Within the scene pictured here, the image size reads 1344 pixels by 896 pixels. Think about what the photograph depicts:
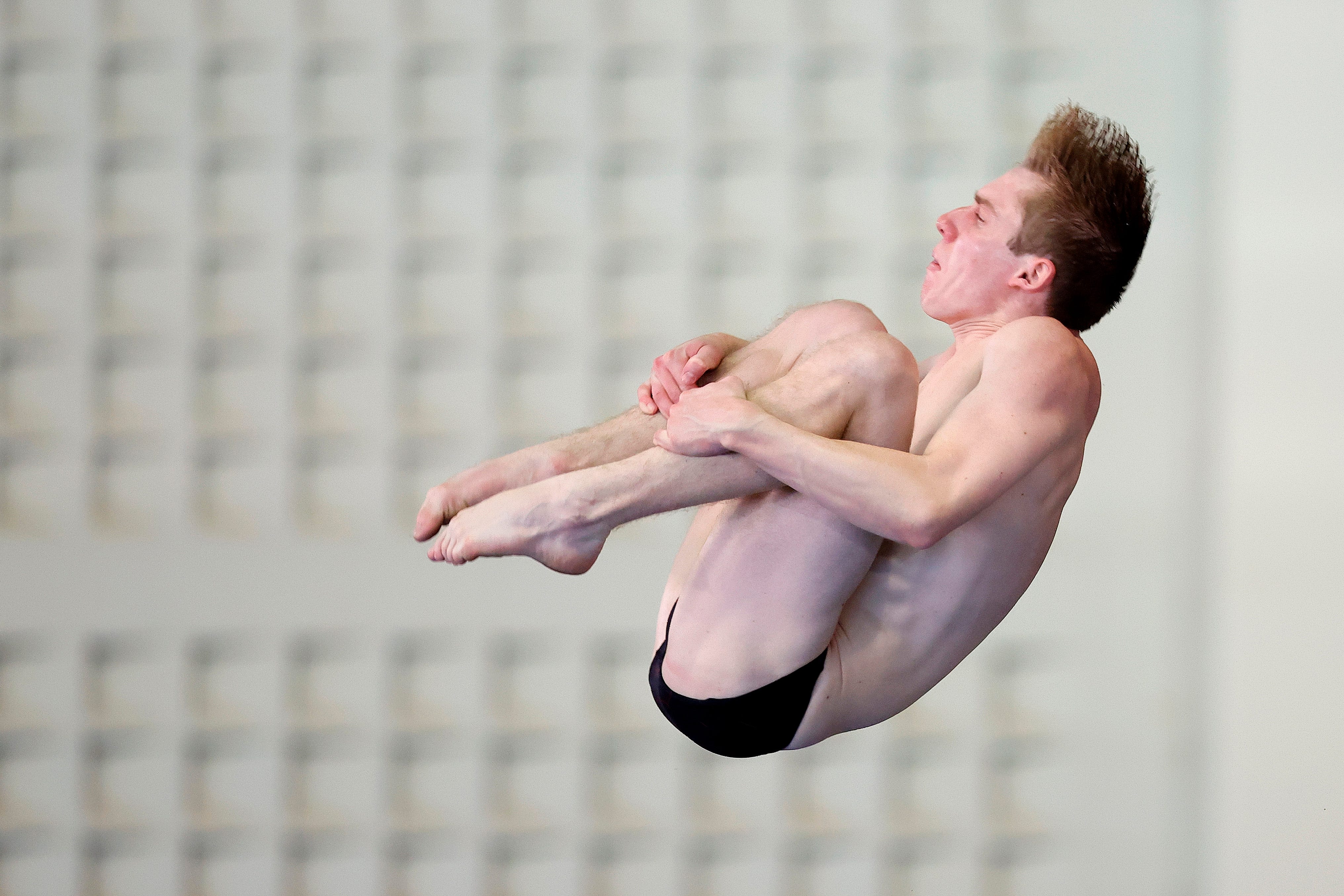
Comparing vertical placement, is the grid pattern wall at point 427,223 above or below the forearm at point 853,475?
above

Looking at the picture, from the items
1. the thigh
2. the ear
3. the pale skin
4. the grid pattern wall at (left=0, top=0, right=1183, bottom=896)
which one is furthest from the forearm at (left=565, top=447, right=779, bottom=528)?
the grid pattern wall at (left=0, top=0, right=1183, bottom=896)

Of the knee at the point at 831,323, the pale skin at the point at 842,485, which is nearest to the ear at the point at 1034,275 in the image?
the pale skin at the point at 842,485

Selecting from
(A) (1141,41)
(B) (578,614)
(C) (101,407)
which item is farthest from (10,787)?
(A) (1141,41)

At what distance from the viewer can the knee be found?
1.15 m

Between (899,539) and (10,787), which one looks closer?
(899,539)

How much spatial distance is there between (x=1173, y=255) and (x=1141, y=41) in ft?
1.58

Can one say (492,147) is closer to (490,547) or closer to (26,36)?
(26,36)

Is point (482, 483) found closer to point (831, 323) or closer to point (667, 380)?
point (667, 380)

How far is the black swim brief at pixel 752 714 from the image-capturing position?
1.21 m

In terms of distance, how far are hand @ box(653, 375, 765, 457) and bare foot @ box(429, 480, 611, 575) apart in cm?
11

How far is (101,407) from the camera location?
7.86 feet

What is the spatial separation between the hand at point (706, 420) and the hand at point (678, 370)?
0.40 ft

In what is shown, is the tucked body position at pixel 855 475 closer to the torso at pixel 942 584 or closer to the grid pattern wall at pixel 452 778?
the torso at pixel 942 584

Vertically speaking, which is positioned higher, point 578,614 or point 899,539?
point 899,539
